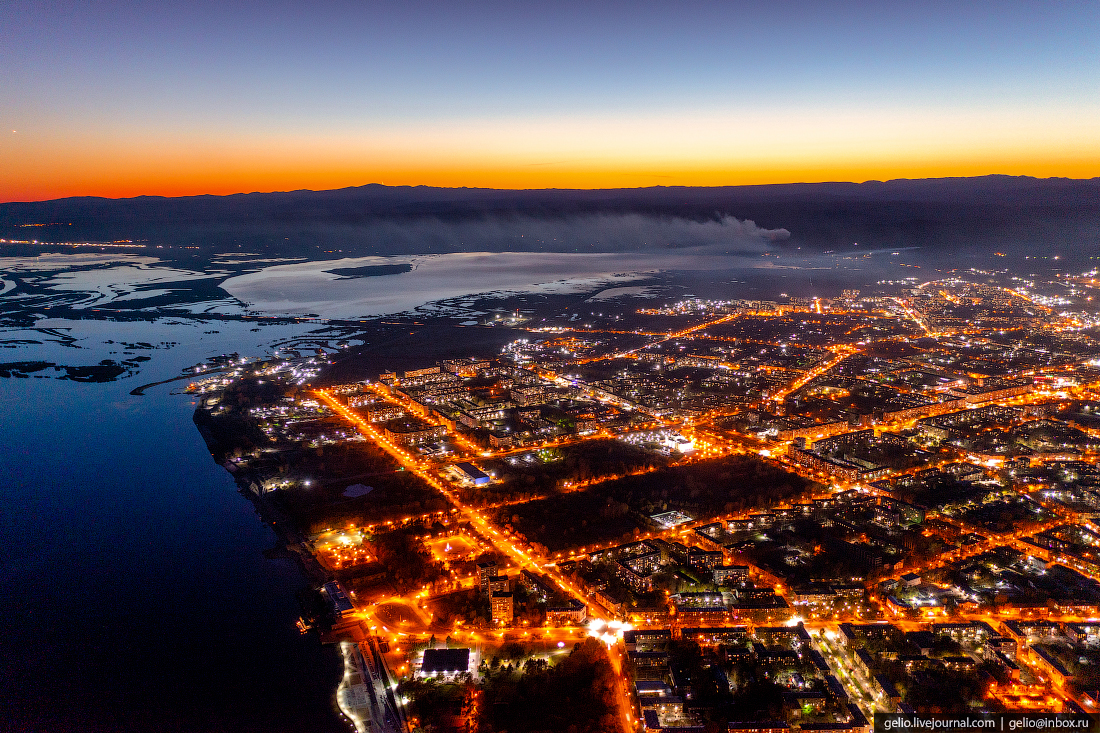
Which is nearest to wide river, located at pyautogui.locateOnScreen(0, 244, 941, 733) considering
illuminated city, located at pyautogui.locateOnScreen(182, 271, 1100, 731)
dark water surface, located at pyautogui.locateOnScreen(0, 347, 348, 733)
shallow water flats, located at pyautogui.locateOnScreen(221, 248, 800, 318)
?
dark water surface, located at pyautogui.locateOnScreen(0, 347, 348, 733)

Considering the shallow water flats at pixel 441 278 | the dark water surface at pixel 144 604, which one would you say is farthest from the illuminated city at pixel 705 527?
the shallow water flats at pixel 441 278

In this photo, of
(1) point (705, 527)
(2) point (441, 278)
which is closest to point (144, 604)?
(1) point (705, 527)

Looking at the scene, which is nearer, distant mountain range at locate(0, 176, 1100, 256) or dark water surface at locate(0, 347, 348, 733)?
dark water surface at locate(0, 347, 348, 733)

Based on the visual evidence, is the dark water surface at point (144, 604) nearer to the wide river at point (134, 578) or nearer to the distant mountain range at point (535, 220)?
the wide river at point (134, 578)

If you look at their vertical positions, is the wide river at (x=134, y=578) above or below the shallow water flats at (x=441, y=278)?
below

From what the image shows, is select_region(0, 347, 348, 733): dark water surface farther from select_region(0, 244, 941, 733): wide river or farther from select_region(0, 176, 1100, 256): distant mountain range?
select_region(0, 176, 1100, 256): distant mountain range

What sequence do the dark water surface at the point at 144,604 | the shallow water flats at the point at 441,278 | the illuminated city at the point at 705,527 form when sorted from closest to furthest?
the dark water surface at the point at 144,604, the illuminated city at the point at 705,527, the shallow water flats at the point at 441,278

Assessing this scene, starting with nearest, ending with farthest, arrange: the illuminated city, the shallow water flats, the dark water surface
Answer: the dark water surface, the illuminated city, the shallow water flats

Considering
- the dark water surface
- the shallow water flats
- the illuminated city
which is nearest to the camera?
the dark water surface

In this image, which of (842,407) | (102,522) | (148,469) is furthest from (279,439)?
(842,407)
